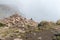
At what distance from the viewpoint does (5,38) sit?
2216 cm

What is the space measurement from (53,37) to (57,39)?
0.67 m

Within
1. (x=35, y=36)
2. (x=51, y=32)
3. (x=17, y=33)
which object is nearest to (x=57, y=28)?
(x=51, y=32)

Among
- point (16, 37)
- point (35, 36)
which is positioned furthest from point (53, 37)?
point (16, 37)

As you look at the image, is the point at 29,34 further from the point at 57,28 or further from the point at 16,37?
the point at 57,28

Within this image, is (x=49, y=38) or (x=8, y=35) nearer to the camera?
(x=49, y=38)

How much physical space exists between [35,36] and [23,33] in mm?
1215

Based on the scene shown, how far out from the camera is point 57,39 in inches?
797

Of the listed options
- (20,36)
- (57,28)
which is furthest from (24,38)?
(57,28)

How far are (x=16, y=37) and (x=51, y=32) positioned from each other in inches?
129

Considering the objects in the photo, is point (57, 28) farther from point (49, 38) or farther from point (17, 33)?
point (17, 33)

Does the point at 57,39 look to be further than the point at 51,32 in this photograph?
No

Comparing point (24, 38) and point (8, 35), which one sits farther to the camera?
point (8, 35)

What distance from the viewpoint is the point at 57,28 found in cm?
2258

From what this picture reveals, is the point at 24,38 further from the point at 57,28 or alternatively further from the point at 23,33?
the point at 57,28
